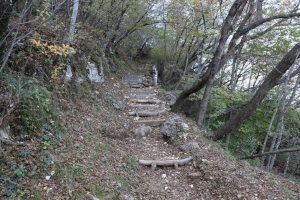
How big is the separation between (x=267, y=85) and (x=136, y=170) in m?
5.16

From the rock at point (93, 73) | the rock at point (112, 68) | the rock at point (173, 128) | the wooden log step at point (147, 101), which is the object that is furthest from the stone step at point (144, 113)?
the rock at point (112, 68)

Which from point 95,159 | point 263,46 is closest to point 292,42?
point 263,46

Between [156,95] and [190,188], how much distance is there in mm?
6132

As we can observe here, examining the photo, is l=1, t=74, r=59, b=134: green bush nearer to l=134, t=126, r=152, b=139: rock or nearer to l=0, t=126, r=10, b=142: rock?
l=0, t=126, r=10, b=142: rock

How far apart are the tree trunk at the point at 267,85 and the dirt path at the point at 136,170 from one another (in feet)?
5.39

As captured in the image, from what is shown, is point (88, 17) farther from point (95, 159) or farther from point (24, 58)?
point (95, 159)

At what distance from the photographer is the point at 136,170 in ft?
13.3

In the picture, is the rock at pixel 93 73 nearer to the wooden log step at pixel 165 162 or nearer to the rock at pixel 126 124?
the rock at pixel 126 124

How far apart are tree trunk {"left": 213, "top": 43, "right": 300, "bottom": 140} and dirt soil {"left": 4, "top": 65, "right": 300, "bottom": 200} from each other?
1.65 meters

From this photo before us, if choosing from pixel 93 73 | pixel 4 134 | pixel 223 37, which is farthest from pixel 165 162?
pixel 223 37

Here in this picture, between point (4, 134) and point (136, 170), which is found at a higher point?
point (4, 134)

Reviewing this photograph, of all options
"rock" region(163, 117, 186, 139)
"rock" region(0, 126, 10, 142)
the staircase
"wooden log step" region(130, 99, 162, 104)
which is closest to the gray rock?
"rock" region(163, 117, 186, 139)

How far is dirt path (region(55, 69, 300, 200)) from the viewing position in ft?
9.71

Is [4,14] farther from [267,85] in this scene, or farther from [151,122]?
[267,85]
